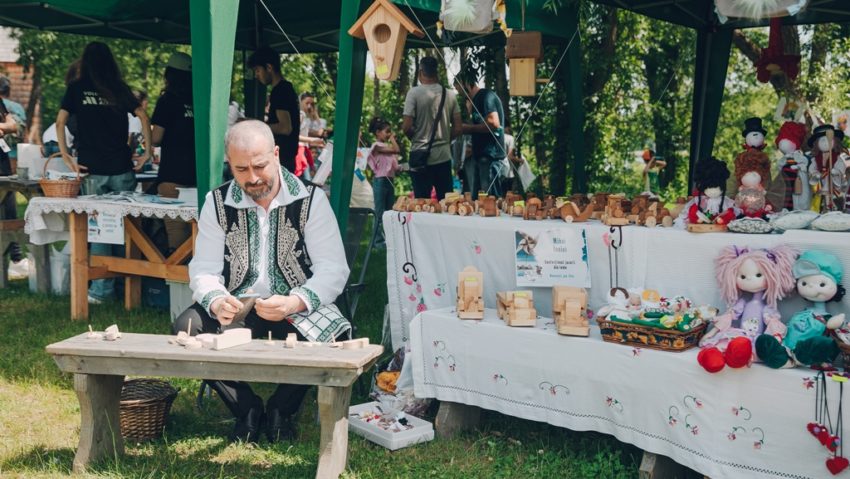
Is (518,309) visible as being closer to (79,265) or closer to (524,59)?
(524,59)

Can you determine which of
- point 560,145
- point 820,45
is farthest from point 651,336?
point 820,45

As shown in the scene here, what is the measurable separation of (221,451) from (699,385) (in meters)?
1.82

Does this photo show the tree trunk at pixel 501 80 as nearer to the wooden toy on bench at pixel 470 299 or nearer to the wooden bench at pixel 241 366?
the wooden toy on bench at pixel 470 299

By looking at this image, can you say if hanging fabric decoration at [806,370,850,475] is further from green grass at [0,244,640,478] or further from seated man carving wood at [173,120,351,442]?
seated man carving wood at [173,120,351,442]

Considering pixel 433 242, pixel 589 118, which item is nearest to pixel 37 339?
pixel 433 242

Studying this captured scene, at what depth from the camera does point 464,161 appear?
7.16 m

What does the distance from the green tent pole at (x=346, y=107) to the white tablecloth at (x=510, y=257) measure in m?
0.32

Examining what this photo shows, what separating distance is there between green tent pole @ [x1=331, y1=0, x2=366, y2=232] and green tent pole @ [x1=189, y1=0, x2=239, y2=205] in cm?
58

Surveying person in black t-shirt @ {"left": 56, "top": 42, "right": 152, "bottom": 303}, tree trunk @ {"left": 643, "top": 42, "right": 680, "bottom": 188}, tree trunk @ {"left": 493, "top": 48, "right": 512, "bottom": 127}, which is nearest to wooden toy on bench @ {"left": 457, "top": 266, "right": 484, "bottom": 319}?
person in black t-shirt @ {"left": 56, "top": 42, "right": 152, "bottom": 303}

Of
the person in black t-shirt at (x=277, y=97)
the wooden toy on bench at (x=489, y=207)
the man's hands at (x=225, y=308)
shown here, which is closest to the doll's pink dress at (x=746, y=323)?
the wooden toy on bench at (x=489, y=207)

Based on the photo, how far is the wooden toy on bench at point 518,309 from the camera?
3248 millimetres

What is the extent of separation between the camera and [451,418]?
11.3 feet

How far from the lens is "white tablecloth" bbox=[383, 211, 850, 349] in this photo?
9.99ft

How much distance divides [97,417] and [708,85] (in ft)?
19.8
